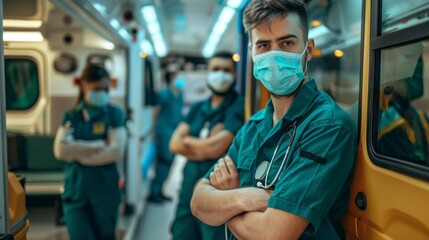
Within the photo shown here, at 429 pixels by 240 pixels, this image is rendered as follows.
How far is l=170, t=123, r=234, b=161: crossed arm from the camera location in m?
2.88

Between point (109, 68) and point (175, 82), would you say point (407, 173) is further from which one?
point (175, 82)

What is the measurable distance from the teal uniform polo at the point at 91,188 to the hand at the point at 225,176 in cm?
171

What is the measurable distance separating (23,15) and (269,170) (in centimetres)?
372

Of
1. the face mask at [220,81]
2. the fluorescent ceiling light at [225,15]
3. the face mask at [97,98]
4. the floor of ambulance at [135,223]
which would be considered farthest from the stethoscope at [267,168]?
the fluorescent ceiling light at [225,15]

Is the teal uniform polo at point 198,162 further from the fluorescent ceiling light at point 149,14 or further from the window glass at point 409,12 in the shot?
the fluorescent ceiling light at point 149,14

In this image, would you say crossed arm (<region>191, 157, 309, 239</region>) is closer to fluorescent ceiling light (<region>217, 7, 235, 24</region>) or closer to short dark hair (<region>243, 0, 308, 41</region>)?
short dark hair (<region>243, 0, 308, 41</region>)

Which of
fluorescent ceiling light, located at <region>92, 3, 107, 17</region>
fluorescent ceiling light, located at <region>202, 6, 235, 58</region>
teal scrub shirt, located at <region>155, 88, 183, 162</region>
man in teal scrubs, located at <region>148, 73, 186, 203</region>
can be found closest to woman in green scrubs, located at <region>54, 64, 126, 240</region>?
fluorescent ceiling light, located at <region>92, 3, 107, 17</region>

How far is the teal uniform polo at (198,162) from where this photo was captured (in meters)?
2.96

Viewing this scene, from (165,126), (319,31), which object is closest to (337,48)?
(319,31)

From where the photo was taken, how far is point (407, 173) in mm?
1164

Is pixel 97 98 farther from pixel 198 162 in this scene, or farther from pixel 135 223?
pixel 135 223

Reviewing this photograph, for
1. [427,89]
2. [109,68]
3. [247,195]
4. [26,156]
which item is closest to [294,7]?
[247,195]

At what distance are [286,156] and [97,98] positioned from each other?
2.21 metres

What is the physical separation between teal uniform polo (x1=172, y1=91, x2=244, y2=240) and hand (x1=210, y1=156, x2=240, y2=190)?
124 centimetres
